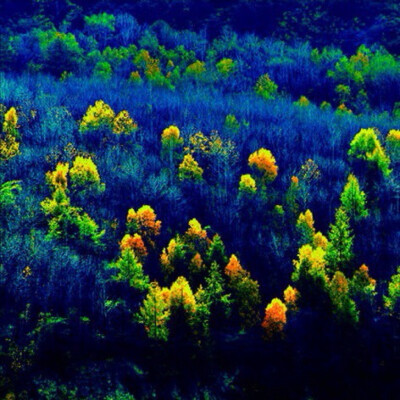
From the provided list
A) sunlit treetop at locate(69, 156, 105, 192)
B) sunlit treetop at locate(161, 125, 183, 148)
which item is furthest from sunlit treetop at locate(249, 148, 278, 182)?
sunlit treetop at locate(69, 156, 105, 192)

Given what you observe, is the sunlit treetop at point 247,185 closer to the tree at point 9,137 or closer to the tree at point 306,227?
the tree at point 306,227

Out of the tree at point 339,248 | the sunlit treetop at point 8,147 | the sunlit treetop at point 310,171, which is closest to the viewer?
the tree at point 339,248

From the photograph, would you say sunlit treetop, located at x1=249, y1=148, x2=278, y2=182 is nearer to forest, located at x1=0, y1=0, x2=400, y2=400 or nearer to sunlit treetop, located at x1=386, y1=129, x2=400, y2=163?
forest, located at x1=0, y1=0, x2=400, y2=400

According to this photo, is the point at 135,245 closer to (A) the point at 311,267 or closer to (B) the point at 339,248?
(A) the point at 311,267

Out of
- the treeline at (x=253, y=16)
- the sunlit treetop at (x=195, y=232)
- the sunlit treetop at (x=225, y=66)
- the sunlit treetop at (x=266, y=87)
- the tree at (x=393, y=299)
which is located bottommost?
the sunlit treetop at (x=266, y=87)

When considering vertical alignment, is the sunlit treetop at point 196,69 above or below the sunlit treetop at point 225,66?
below

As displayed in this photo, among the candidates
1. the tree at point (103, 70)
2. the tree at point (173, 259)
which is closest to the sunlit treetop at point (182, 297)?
the tree at point (173, 259)

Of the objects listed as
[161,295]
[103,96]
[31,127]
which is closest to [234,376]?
[161,295]

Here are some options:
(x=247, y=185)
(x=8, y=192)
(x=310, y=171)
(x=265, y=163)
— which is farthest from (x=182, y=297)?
(x=310, y=171)
